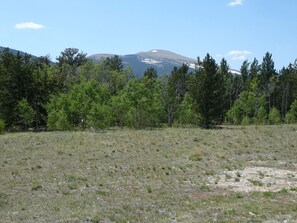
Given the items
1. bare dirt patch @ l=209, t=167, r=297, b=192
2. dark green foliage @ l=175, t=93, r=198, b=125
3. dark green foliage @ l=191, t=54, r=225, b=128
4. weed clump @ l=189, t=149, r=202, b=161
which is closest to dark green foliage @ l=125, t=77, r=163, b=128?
dark green foliage @ l=175, t=93, r=198, b=125

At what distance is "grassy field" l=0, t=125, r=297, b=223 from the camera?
13.0 metres

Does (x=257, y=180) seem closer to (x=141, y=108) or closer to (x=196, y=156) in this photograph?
(x=196, y=156)

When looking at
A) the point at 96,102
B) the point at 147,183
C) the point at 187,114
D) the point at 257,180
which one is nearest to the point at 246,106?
the point at 187,114

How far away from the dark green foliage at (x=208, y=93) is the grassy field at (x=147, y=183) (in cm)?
2643

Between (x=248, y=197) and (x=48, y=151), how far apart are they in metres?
20.1

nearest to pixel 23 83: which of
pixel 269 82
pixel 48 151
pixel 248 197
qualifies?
pixel 48 151

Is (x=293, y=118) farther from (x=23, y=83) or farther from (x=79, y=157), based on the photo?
(x=79, y=157)

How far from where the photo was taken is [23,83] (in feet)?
201

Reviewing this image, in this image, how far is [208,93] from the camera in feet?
199

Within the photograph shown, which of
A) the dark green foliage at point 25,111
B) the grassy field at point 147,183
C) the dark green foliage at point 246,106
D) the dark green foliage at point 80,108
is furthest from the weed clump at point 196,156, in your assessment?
the dark green foliage at point 246,106

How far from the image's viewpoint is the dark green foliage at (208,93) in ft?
199

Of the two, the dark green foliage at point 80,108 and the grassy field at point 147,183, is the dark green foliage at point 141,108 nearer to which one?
the dark green foliage at point 80,108

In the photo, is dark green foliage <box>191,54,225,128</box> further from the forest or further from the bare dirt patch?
the bare dirt patch

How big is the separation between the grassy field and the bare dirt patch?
0.15 feet
